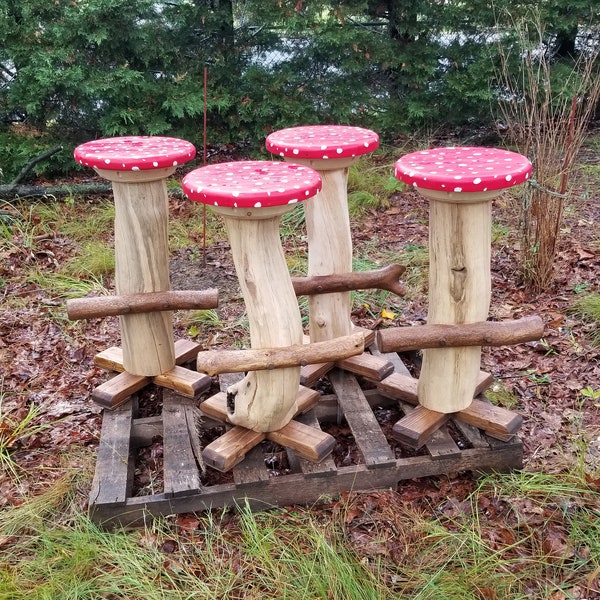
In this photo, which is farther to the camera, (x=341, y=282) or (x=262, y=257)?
(x=341, y=282)

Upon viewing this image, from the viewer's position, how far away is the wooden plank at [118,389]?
2.79 m

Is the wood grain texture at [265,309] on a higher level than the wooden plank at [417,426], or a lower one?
higher

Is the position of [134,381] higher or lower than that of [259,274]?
lower

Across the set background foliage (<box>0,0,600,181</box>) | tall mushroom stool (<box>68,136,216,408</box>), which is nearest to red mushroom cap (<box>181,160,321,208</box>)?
tall mushroom stool (<box>68,136,216,408</box>)

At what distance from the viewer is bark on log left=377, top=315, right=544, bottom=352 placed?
2.41 m

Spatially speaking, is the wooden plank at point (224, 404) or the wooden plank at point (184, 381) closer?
the wooden plank at point (224, 404)

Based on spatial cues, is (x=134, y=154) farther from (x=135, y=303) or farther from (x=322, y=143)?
(x=322, y=143)

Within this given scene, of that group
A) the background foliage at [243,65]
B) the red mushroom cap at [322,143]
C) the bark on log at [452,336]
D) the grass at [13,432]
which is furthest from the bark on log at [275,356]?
the background foliage at [243,65]

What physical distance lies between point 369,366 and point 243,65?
4488 millimetres

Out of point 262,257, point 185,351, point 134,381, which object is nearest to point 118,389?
point 134,381

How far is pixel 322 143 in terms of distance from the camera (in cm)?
263

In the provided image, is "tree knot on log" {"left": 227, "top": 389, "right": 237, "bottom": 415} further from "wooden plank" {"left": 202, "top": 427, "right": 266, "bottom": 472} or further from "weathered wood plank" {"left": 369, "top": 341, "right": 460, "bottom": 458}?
"weathered wood plank" {"left": 369, "top": 341, "right": 460, "bottom": 458}

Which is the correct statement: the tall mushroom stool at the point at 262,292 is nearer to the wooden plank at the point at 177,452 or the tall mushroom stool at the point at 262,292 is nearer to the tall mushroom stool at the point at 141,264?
the wooden plank at the point at 177,452

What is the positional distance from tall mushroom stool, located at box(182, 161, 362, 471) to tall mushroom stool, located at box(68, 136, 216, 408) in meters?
0.32
